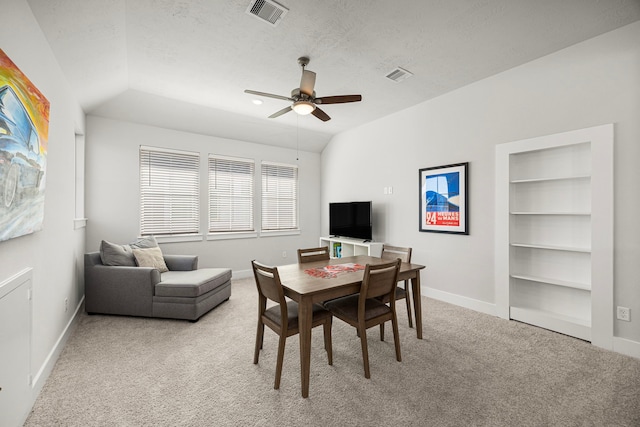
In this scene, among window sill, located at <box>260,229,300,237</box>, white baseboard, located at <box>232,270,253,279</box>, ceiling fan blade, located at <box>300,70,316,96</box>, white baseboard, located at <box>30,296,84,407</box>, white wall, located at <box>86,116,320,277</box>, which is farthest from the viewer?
window sill, located at <box>260,229,300,237</box>

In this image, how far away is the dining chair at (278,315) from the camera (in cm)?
199

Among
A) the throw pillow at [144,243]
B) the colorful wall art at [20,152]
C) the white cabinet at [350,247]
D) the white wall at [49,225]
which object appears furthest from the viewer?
the white cabinet at [350,247]

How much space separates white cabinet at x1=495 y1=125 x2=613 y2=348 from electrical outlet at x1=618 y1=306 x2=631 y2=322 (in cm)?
7

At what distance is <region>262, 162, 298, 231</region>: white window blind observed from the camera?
563cm

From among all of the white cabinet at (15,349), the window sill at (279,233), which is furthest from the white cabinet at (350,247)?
the white cabinet at (15,349)

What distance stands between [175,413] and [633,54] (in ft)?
15.3

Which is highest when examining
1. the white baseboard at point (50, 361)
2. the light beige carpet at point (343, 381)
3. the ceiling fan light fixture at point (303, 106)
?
the ceiling fan light fixture at point (303, 106)

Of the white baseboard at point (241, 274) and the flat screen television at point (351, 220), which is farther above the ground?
the flat screen television at point (351, 220)

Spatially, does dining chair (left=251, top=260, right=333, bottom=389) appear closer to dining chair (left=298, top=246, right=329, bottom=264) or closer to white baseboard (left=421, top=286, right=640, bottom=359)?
dining chair (left=298, top=246, right=329, bottom=264)

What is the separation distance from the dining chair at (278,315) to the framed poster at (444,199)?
2445mm

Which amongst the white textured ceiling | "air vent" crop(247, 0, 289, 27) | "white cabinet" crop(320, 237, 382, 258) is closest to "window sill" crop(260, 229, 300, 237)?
"white cabinet" crop(320, 237, 382, 258)

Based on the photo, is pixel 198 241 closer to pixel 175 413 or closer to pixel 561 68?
pixel 175 413

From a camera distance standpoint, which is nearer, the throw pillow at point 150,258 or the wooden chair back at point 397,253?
the wooden chair back at point 397,253

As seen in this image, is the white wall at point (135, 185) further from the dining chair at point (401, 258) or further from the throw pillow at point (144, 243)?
the dining chair at point (401, 258)
